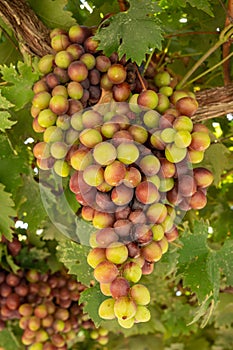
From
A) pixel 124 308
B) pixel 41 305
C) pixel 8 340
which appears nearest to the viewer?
pixel 124 308

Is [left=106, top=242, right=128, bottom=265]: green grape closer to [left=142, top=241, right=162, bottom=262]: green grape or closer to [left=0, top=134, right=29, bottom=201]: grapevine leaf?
[left=142, top=241, right=162, bottom=262]: green grape

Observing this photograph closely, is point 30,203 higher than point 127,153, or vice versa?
point 127,153

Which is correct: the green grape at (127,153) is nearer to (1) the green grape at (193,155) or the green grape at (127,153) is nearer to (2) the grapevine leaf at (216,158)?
(1) the green grape at (193,155)

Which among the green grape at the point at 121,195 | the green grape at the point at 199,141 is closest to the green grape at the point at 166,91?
the green grape at the point at 199,141

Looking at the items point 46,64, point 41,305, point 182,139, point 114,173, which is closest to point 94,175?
point 114,173

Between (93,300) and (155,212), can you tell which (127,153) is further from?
(93,300)

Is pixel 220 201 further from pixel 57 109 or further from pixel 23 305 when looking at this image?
pixel 57 109
